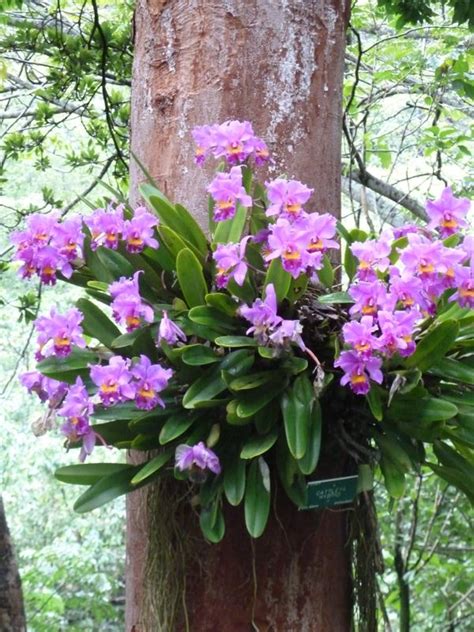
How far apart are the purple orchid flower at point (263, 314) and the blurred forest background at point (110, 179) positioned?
1322 mm

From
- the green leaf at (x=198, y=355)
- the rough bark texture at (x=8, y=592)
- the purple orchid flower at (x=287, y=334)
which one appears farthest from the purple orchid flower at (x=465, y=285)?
the rough bark texture at (x=8, y=592)

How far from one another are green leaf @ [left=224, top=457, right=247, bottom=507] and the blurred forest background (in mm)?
1344

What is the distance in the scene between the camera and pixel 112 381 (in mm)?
909

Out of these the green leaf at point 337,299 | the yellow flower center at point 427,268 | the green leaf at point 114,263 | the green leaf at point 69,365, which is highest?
the green leaf at point 114,263

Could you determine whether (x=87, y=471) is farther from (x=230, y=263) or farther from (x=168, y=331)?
(x=230, y=263)

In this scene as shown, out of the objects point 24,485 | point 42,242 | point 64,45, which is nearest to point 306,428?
point 42,242

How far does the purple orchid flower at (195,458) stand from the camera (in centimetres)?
93

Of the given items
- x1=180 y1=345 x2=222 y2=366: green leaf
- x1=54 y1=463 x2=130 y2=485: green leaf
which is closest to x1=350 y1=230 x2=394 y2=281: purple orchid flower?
x1=180 y1=345 x2=222 y2=366: green leaf

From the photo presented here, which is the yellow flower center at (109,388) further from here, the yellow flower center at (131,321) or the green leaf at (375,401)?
the green leaf at (375,401)

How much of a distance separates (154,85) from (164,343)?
54 cm

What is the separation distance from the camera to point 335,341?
0.95 m

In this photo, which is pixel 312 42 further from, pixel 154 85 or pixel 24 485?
pixel 24 485

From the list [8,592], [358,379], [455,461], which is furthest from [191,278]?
[8,592]

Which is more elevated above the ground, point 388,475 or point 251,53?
point 251,53
